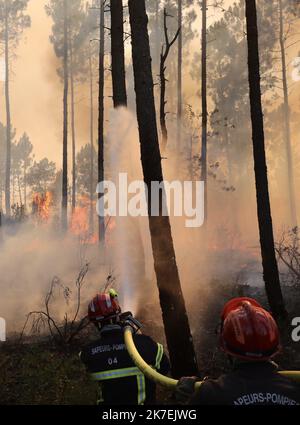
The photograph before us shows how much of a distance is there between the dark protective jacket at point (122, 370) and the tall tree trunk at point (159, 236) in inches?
93.4

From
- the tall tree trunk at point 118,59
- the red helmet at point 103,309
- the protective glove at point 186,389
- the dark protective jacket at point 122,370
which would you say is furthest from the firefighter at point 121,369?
the tall tree trunk at point 118,59

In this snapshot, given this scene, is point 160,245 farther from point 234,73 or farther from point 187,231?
point 234,73

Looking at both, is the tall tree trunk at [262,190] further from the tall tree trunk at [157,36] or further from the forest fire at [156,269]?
the tall tree trunk at [157,36]

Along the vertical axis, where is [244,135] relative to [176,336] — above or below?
above

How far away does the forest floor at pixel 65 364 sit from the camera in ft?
20.5

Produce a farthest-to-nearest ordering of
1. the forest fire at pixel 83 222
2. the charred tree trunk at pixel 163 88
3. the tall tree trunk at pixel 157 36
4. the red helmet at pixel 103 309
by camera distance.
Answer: the tall tree trunk at pixel 157 36 < the forest fire at pixel 83 222 < the charred tree trunk at pixel 163 88 < the red helmet at pixel 103 309

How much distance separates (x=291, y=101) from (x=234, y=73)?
16.4 ft

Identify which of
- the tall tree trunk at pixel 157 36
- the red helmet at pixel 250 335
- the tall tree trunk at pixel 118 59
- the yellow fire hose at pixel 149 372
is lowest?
the yellow fire hose at pixel 149 372

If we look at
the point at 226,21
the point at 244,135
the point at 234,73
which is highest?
the point at 226,21

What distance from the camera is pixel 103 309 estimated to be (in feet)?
12.8

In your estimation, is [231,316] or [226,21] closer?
[231,316]

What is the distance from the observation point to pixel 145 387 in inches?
143
